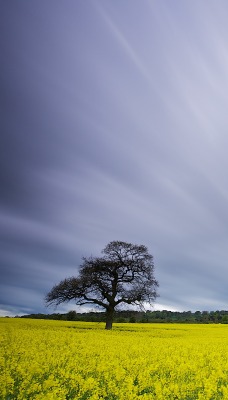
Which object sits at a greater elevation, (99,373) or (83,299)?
(83,299)

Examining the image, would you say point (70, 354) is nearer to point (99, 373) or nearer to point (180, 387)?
point (99, 373)

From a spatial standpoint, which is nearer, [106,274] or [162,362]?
[162,362]

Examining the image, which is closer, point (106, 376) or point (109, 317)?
point (106, 376)

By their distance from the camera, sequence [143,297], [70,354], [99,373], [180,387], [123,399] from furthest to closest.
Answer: [143,297] < [70,354] < [99,373] < [180,387] < [123,399]

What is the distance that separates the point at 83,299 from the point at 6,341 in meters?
21.0

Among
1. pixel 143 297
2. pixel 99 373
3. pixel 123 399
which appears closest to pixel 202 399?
pixel 123 399

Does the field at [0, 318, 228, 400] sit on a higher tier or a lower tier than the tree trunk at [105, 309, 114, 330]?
lower

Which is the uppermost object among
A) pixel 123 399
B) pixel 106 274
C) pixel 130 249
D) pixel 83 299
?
pixel 130 249

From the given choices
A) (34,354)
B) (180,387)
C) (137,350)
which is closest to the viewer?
(180,387)

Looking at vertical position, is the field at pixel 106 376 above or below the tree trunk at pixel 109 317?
below

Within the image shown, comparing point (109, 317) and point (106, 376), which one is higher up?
point (109, 317)

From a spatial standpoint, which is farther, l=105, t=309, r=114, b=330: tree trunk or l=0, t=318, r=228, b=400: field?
l=105, t=309, r=114, b=330: tree trunk

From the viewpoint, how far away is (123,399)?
757 centimetres

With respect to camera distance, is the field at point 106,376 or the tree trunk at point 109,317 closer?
the field at point 106,376
